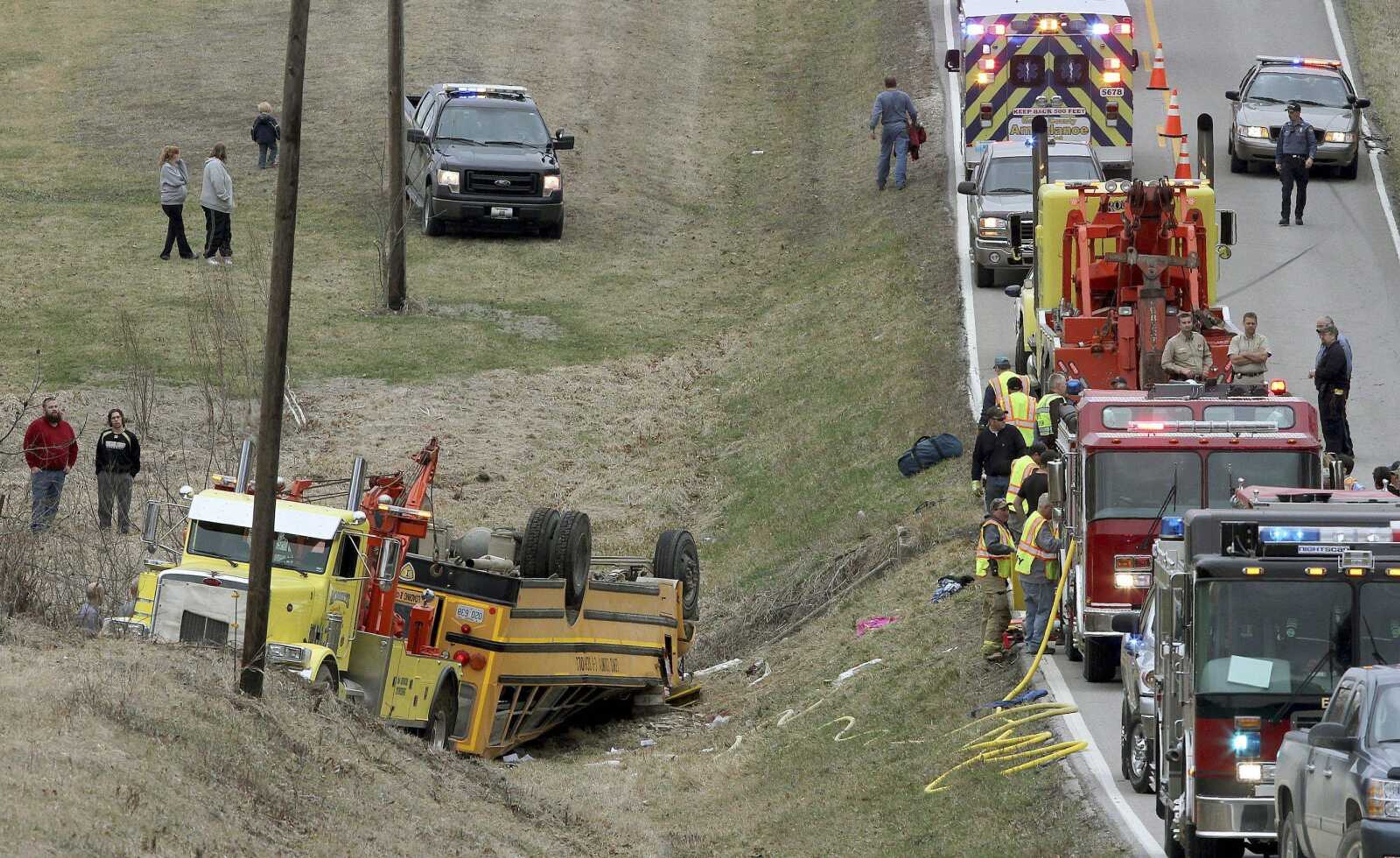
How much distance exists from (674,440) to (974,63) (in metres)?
8.32

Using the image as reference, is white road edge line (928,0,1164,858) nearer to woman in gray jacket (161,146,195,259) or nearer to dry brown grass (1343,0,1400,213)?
dry brown grass (1343,0,1400,213)

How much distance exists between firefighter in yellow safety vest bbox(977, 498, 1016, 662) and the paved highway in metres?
0.63

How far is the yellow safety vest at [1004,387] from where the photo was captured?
23938 millimetres

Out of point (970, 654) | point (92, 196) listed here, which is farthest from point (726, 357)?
point (970, 654)

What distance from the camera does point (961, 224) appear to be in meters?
36.6

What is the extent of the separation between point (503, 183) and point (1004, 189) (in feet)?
32.3

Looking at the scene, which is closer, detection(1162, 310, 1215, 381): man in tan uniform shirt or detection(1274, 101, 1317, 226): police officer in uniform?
detection(1162, 310, 1215, 381): man in tan uniform shirt

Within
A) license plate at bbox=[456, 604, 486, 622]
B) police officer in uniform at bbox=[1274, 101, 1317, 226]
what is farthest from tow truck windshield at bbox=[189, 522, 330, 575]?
police officer in uniform at bbox=[1274, 101, 1317, 226]

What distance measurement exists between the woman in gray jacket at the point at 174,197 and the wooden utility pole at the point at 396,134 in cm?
344

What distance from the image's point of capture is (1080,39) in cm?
3525

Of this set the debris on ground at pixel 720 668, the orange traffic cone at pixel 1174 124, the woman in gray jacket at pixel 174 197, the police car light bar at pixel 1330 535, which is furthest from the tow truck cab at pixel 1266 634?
the orange traffic cone at pixel 1174 124

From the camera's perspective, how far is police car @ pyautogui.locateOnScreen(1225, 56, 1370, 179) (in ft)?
123

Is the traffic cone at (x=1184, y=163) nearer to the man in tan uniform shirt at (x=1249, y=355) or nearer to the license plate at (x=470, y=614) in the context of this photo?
the man in tan uniform shirt at (x=1249, y=355)

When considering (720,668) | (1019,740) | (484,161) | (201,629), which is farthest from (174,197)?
(1019,740)
